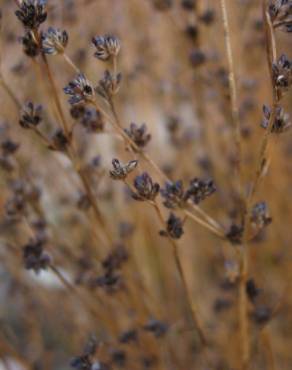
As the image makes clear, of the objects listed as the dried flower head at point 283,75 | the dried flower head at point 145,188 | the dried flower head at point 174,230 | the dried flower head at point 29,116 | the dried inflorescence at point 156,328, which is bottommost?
the dried inflorescence at point 156,328

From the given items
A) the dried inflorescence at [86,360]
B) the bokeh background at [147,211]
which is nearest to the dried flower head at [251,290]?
the bokeh background at [147,211]

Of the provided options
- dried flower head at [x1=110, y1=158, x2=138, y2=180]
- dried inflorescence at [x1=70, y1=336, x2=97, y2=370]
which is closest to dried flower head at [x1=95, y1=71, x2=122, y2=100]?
dried flower head at [x1=110, y1=158, x2=138, y2=180]

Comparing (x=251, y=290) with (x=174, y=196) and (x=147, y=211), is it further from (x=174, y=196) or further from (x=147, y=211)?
(x=147, y=211)

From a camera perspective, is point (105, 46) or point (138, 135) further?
point (138, 135)

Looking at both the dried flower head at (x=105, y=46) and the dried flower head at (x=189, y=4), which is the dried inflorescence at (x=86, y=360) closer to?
the dried flower head at (x=105, y=46)

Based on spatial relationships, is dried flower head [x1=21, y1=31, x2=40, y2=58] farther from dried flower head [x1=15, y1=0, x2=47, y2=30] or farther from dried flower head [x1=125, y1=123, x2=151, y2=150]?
dried flower head [x1=125, y1=123, x2=151, y2=150]

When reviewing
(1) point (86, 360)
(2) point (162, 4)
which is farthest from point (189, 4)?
(1) point (86, 360)
